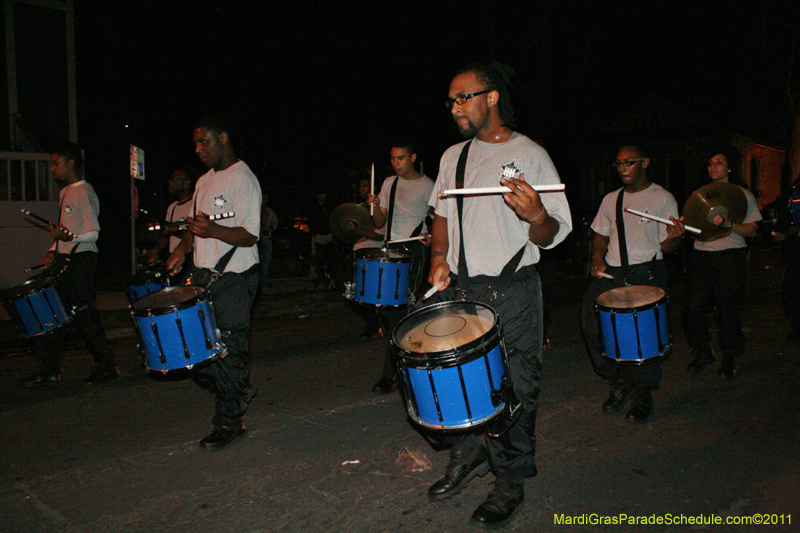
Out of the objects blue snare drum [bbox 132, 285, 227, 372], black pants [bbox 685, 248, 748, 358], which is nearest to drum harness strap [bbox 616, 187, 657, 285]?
black pants [bbox 685, 248, 748, 358]

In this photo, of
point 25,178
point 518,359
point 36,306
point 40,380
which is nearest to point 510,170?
point 518,359

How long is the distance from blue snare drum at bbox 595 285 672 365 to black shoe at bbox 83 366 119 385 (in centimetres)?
464

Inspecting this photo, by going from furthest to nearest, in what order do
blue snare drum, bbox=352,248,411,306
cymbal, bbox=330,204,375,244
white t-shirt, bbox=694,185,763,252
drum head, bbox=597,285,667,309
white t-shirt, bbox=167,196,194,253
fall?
white t-shirt, bbox=167,196,194,253, cymbal, bbox=330,204,375,244, white t-shirt, bbox=694,185,763,252, blue snare drum, bbox=352,248,411,306, drum head, bbox=597,285,667,309

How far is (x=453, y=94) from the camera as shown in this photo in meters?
3.43

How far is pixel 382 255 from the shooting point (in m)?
5.93

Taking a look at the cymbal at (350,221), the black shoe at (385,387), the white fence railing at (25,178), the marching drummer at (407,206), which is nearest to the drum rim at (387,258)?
the marching drummer at (407,206)

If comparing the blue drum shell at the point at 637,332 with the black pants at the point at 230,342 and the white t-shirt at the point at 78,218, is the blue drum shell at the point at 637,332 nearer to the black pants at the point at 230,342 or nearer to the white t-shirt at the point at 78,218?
the black pants at the point at 230,342

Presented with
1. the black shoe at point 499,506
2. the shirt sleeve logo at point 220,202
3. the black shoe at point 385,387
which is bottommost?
the black shoe at point 499,506

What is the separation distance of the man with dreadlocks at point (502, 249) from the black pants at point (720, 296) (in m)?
3.81

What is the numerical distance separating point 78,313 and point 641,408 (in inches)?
200

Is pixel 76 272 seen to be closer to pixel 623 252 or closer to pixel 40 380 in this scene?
pixel 40 380

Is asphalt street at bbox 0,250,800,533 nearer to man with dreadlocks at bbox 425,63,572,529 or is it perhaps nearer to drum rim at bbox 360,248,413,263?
man with dreadlocks at bbox 425,63,572,529

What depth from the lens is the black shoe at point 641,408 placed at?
16.5 ft

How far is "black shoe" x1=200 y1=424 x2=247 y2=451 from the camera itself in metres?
4.50
